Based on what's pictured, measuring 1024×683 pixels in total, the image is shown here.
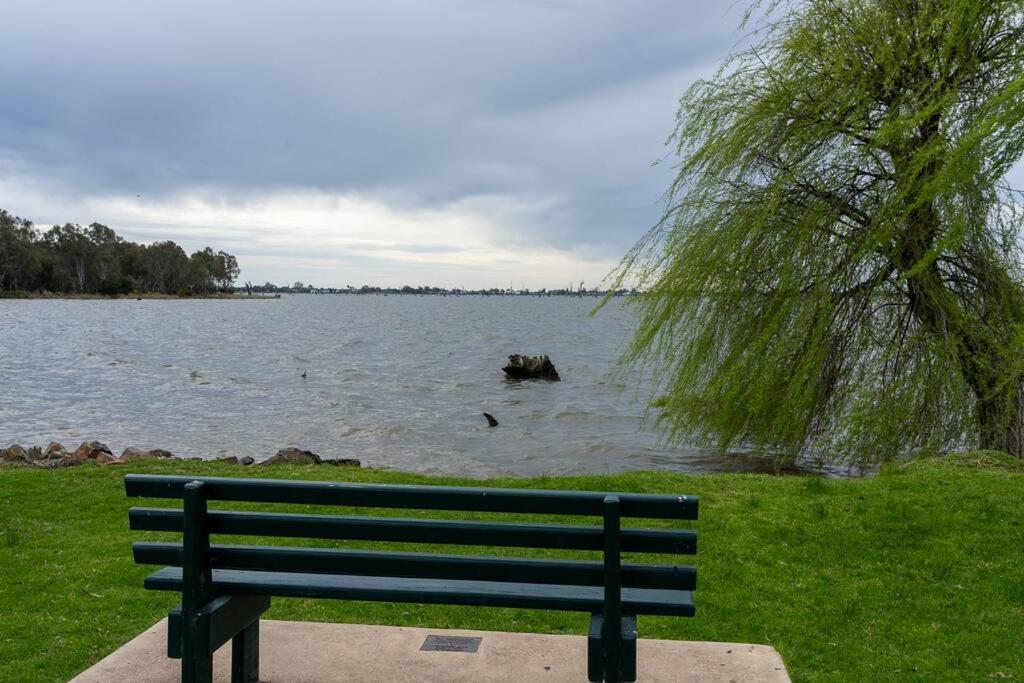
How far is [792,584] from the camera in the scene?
618 centimetres

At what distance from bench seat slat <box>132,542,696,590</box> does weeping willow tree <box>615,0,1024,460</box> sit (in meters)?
9.24

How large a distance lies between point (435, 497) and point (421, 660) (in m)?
1.14

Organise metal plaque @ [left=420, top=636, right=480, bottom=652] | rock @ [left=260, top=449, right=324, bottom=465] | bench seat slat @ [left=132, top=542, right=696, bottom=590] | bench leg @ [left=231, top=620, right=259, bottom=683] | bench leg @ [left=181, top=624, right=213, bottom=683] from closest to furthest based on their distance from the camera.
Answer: bench seat slat @ [left=132, top=542, right=696, bottom=590] → bench leg @ [left=181, top=624, right=213, bottom=683] → bench leg @ [left=231, top=620, right=259, bottom=683] → metal plaque @ [left=420, top=636, right=480, bottom=652] → rock @ [left=260, top=449, right=324, bottom=465]

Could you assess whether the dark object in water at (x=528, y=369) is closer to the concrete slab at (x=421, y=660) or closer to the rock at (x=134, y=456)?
the rock at (x=134, y=456)

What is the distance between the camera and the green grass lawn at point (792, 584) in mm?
4953

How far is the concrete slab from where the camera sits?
3768 mm

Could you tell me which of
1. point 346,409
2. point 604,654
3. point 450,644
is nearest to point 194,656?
point 450,644

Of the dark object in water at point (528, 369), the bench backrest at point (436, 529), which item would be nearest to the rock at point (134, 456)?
the bench backrest at point (436, 529)

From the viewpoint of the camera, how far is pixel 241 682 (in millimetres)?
3699

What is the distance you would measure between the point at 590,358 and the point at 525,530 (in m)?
51.6

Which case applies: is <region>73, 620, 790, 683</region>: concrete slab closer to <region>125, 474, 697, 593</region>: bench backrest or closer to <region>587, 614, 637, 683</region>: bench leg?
<region>587, 614, 637, 683</region>: bench leg

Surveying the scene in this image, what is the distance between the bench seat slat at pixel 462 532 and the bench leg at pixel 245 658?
0.64 metres

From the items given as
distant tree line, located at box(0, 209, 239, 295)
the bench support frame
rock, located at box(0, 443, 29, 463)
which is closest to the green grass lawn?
the bench support frame

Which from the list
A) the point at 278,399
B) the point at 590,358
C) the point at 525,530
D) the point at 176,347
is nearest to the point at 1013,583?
the point at 525,530
